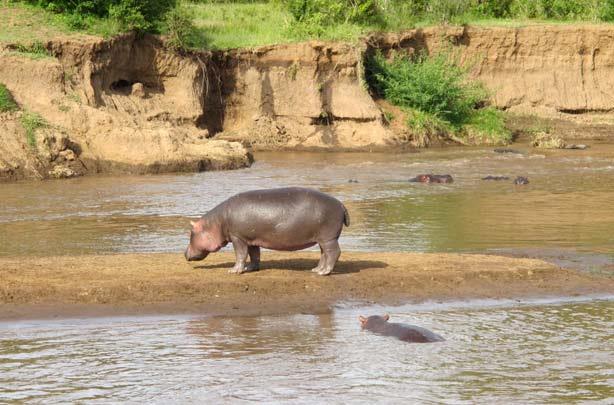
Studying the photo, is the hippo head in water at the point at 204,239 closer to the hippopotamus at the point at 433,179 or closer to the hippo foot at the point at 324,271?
the hippo foot at the point at 324,271

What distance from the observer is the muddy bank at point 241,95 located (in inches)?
906

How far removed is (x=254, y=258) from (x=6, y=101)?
520 inches

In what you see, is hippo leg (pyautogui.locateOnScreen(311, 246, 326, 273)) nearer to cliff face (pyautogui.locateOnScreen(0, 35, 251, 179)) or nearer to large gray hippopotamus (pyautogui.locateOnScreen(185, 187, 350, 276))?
large gray hippopotamus (pyautogui.locateOnScreen(185, 187, 350, 276))

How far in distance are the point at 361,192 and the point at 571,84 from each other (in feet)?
59.4

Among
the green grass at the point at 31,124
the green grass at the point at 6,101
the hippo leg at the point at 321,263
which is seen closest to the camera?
the hippo leg at the point at 321,263

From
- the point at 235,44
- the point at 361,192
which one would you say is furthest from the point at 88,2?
the point at 361,192

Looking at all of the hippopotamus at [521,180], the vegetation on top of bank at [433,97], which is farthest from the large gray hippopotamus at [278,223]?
the vegetation on top of bank at [433,97]

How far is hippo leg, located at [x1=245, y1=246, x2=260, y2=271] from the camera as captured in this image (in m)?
11.1

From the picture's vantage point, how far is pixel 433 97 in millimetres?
31531

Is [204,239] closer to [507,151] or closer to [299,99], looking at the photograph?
[507,151]

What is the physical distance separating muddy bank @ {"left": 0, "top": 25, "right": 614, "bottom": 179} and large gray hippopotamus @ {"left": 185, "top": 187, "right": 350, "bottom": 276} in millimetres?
11937

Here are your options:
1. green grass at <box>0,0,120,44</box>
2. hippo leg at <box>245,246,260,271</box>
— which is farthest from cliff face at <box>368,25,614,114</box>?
hippo leg at <box>245,246,260,271</box>

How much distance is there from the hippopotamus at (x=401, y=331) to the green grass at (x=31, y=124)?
14552 millimetres

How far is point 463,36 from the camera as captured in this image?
3522cm
